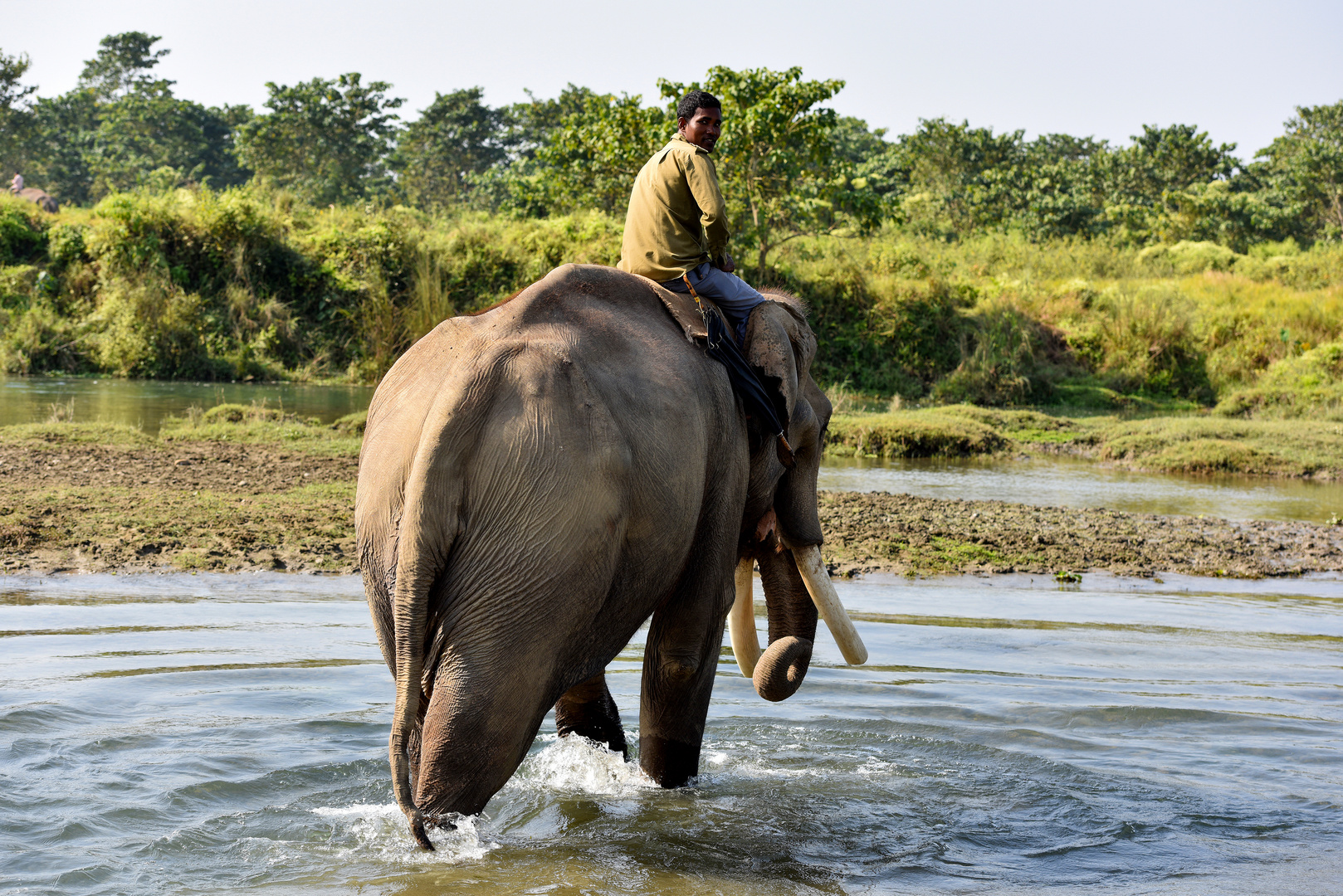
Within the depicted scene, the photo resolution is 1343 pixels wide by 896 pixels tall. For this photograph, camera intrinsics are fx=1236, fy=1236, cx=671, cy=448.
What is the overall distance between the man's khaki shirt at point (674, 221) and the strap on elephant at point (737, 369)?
4.1 inches

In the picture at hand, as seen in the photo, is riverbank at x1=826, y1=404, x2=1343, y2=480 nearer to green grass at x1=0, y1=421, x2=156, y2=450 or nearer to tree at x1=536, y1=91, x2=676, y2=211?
tree at x1=536, y1=91, x2=676, y2=211

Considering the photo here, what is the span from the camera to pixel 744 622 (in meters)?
5.17

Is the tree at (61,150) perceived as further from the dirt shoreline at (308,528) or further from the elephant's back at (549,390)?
the elephant's back at (549,390)

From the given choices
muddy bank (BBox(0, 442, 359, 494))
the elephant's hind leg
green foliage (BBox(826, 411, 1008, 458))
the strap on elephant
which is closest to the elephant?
the strap on elephant

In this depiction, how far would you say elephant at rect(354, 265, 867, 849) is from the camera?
3308 millimetres

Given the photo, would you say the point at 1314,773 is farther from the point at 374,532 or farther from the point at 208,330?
the point at 208,330

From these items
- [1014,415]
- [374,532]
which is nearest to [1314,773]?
[374,532]

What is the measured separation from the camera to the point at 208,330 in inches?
971

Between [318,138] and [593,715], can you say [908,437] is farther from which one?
[318,138]

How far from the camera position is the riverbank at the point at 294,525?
8.77 m

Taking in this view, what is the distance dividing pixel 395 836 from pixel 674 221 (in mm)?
2447

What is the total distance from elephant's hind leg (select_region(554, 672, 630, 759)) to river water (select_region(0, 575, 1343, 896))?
0.30 ft

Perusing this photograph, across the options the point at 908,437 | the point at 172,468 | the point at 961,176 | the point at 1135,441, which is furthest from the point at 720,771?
the point at 961,176

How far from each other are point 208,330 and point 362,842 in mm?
22367
